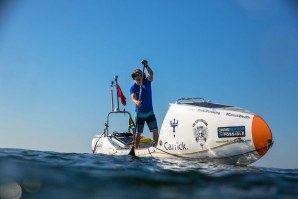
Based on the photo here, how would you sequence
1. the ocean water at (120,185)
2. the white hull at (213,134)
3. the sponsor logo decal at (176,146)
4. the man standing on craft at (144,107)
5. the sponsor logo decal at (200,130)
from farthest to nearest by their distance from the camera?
the man standing on craft at (144,107) < the sponsor logo decal at (176,146) < the sponsor logo decal at (200,130) < the white hull at (213,134) < the ocean water at (120,185)

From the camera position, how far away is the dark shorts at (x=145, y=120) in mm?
8742

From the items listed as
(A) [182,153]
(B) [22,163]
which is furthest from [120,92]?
(B) [22,163]

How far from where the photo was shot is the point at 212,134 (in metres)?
7.15

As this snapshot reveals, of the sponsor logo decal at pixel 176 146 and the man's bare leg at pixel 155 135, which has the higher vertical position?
the man's bare leg at pixel 155 135

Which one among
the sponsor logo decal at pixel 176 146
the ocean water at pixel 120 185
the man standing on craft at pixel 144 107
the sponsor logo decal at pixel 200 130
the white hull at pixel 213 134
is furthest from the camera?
the man standing on craft at pixel 144 107

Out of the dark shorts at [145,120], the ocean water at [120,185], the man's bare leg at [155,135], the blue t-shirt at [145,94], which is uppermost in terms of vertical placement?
the blue t-shirt at [145,94]

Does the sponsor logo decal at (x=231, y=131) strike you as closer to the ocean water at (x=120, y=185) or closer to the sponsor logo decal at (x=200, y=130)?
the sponsor logo decal at (x=200, y=130)

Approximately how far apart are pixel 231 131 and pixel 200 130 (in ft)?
2.44

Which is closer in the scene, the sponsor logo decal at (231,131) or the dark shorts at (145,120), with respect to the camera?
the sponsor logo decal at (231,131)

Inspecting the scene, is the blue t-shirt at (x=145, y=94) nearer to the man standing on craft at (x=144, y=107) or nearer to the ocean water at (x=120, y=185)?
the man standing on craft at (x=144, y=107)

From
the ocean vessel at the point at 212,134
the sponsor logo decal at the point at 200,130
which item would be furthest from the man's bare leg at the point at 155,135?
the sponsor logo decal at the point at 200,130

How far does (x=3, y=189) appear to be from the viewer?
284cm

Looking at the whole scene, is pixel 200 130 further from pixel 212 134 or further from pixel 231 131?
pixel 231 131

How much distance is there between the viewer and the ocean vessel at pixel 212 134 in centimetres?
685
